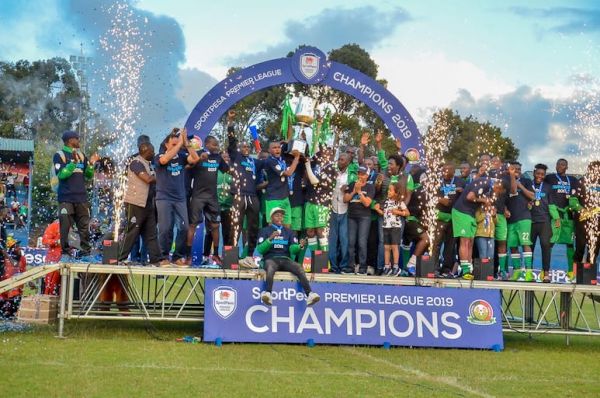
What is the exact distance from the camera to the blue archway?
18094 mm

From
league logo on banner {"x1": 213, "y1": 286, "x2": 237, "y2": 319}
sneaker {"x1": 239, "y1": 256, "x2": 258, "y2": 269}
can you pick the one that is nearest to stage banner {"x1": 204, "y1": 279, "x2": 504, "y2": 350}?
league logo on banner {"x1": 213, "y1": 286, "x2": 237, "y2": 319}

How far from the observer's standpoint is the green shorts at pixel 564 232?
50.1ft

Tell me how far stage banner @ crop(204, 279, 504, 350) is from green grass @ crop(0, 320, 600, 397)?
8.3 inches

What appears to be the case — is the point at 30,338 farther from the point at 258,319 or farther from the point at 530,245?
→ the point at 530,245

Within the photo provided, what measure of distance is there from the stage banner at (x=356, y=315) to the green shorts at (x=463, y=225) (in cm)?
135

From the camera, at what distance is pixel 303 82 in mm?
18125

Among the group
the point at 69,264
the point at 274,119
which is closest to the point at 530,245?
the point at 69,264

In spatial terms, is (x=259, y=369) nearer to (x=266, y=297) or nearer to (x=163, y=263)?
(x=266, y=297)

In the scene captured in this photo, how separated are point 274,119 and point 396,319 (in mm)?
33169

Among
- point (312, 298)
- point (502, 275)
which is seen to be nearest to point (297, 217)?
point (312, 298)

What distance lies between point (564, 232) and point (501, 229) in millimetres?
1578

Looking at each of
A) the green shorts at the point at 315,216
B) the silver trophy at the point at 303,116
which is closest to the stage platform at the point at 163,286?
the green shorts at the point at 315,216

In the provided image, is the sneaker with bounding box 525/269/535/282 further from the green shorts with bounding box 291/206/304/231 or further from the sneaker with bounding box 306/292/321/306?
the sneaker with bounding box 306/292/321/306

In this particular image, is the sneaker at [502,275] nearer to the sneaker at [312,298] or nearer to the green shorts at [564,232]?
the green shorts at [564,232]
